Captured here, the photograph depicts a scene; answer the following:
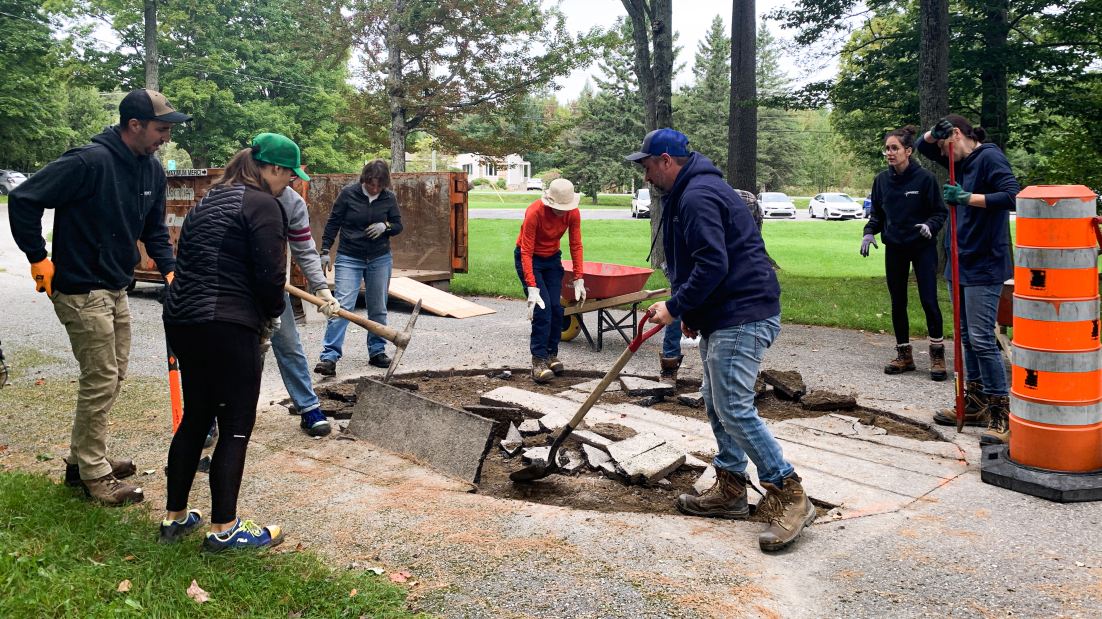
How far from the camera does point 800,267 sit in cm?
1870

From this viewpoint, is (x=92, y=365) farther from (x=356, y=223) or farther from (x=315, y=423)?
(x=356, y=223)

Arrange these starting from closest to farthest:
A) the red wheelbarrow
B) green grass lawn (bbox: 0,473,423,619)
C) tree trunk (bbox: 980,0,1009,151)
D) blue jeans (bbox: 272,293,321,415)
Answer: green grass lawn (bbox: 0,473,423,619) → blue jeans (bbox: 272,293,321,415) → the red wheelbarrow → tree trunk (bbox: 980,0,1009,151)

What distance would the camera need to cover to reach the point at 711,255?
3600mm

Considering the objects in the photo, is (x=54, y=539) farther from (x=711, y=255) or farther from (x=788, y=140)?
(x=788, y=140)

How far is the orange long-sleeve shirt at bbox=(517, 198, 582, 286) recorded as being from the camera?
22.9 feet

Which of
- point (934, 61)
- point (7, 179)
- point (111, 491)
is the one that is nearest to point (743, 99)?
point (934, 61)

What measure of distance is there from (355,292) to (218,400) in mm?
4138

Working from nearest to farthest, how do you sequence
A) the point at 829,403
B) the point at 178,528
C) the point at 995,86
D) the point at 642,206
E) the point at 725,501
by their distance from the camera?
the point at 178,528, the point at 725,501, the point at 829,403, the point at 995,86, the point at 642,206

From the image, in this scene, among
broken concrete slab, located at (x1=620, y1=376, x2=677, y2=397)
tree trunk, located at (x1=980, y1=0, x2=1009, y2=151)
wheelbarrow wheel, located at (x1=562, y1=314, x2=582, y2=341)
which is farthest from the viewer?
tree trunk, located at (x1=980, y1=0, x2=1009, y2=151)

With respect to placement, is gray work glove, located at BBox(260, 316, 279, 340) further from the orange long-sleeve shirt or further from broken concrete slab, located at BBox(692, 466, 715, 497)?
the orange long-sleeve shirt

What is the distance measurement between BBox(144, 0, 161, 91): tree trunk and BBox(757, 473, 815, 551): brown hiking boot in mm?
32977

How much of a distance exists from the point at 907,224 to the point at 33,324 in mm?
9556

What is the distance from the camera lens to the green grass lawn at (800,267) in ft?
34.7

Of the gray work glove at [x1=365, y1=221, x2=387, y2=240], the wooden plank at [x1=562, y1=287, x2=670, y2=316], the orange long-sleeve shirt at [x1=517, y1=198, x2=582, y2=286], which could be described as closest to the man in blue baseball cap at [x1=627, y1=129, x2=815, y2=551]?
the orange long-sleeve shirt at [x1=517, y1=198, x2=582, y2=286]
